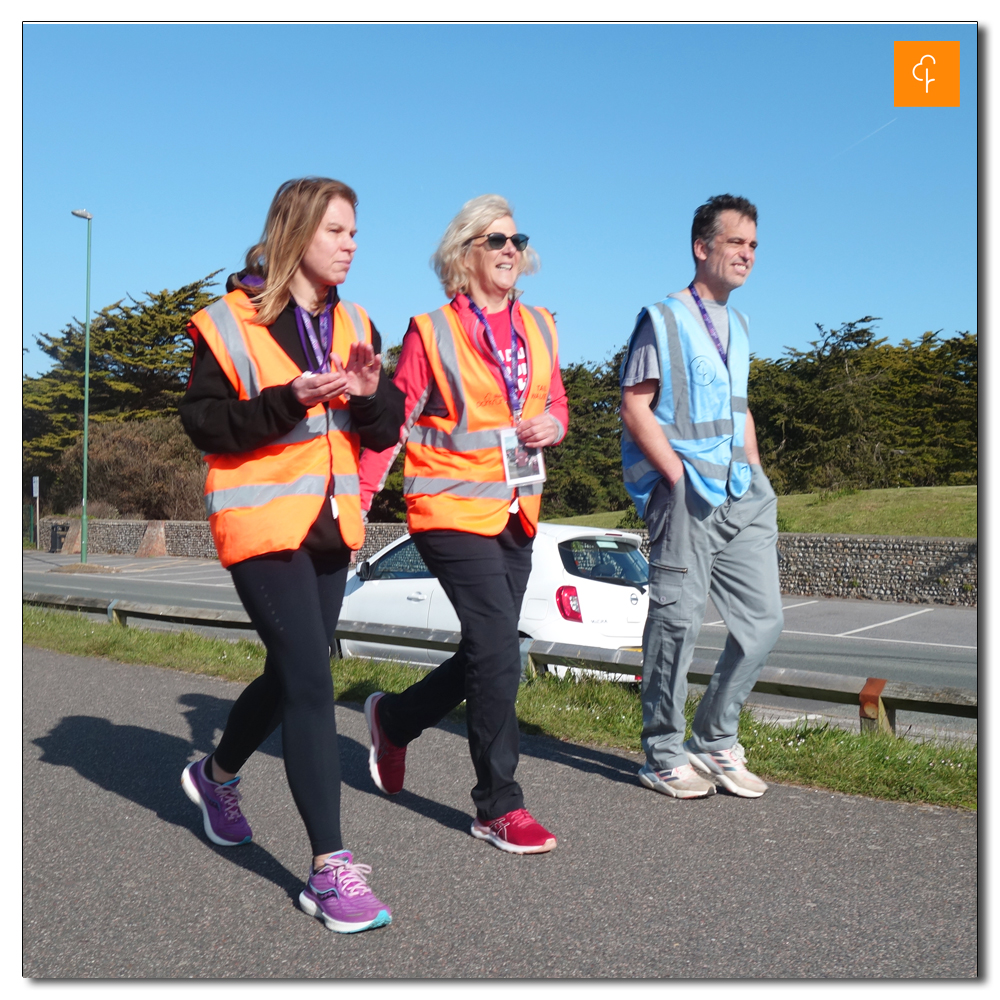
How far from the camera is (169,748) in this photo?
5145 millimetres

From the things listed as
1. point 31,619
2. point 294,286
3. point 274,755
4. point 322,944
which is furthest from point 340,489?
point 31,619

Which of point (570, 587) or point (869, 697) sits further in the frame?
point (570, 587)

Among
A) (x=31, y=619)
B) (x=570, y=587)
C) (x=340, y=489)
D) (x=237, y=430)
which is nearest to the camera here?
(x=237, y=430)

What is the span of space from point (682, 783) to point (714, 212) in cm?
227

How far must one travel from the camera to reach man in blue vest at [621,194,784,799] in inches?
162

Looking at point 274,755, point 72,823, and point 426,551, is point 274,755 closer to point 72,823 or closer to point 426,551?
point 72,823

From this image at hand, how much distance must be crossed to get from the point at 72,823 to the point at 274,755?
1110 millimetres

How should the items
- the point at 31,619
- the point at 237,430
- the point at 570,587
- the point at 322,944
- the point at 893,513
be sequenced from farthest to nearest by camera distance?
the point at 893,513 < the point at 31,619 < the point at 570,587 < the point at 237,430 < the point at 322,944

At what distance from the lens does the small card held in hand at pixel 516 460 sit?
3.71m

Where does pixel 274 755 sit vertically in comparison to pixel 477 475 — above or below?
below

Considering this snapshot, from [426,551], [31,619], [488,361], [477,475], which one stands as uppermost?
[488,361]

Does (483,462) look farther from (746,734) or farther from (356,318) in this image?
(746,734)

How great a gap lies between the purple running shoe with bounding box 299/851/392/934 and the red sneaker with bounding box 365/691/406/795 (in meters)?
1.09

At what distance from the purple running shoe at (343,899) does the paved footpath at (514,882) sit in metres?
0.04
